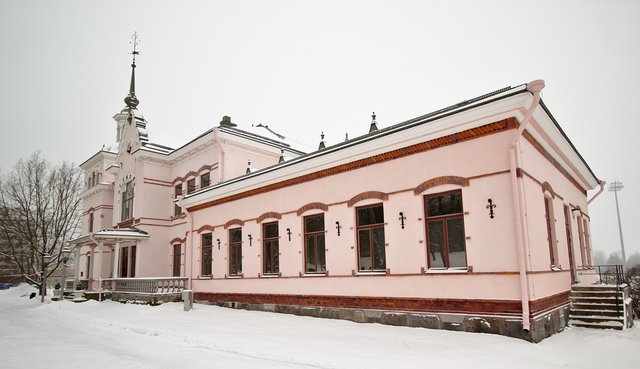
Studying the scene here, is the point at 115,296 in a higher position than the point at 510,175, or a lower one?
lower

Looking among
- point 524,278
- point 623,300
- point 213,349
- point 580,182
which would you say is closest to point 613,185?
point 580,182

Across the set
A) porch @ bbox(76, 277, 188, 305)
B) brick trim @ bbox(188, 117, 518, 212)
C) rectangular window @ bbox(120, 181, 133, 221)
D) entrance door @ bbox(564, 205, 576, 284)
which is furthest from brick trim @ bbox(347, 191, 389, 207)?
rectangular window @ bbox(120, 181, 133, 221)

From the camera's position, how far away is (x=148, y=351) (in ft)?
29.0

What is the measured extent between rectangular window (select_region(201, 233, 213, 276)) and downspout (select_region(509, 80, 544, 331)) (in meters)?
14.0

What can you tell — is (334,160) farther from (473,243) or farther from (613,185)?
(613,185)

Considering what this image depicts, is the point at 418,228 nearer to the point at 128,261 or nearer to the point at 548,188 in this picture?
the point at 548,188

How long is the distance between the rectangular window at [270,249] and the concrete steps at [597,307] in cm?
962

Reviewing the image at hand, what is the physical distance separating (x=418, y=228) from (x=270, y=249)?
691 cm

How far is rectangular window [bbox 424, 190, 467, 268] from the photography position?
10.2 metres

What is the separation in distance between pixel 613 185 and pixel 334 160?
194ft

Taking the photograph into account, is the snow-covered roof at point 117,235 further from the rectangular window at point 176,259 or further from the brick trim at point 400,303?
the brick trim at point 400,303

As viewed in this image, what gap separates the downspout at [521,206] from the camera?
8.73m

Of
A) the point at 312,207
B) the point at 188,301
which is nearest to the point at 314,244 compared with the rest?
the point at 312,207

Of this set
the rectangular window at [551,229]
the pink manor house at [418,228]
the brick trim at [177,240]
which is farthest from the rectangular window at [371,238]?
the brick trim at [177,240]
